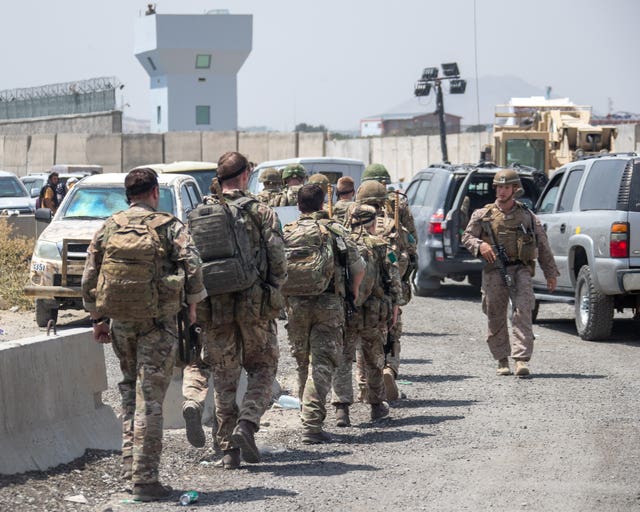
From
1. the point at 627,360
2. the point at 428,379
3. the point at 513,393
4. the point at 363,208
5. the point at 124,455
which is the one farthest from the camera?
the point at 627,360

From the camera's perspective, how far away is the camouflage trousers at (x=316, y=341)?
28.1 feet

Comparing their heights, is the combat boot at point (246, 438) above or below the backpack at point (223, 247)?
below

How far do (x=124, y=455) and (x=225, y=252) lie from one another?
4.44ft

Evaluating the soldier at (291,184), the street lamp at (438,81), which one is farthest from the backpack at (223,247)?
the street lamp at (438,81)

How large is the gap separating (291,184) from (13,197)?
16369mm

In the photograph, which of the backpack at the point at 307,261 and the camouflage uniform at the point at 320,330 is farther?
the camouflage uniform at the point at 320,330

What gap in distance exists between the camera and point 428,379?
11.7 m

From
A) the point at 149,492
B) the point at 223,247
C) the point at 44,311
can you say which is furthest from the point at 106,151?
the point at 149,492

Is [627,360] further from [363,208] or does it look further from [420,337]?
[363,208]

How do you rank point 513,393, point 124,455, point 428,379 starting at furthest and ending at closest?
1. point 428,379
2. point 513,393
3. point 124,455

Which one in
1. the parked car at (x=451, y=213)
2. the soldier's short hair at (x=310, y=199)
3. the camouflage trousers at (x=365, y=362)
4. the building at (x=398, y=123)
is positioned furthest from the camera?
the building at (x=398, y=123)

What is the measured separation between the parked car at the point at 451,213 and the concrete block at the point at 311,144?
3325 cm

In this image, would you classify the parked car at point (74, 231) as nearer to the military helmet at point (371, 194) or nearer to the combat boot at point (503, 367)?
the combat boot at point (503, 367)

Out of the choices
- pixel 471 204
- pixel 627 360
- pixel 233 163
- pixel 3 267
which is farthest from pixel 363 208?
pixel 3 267
